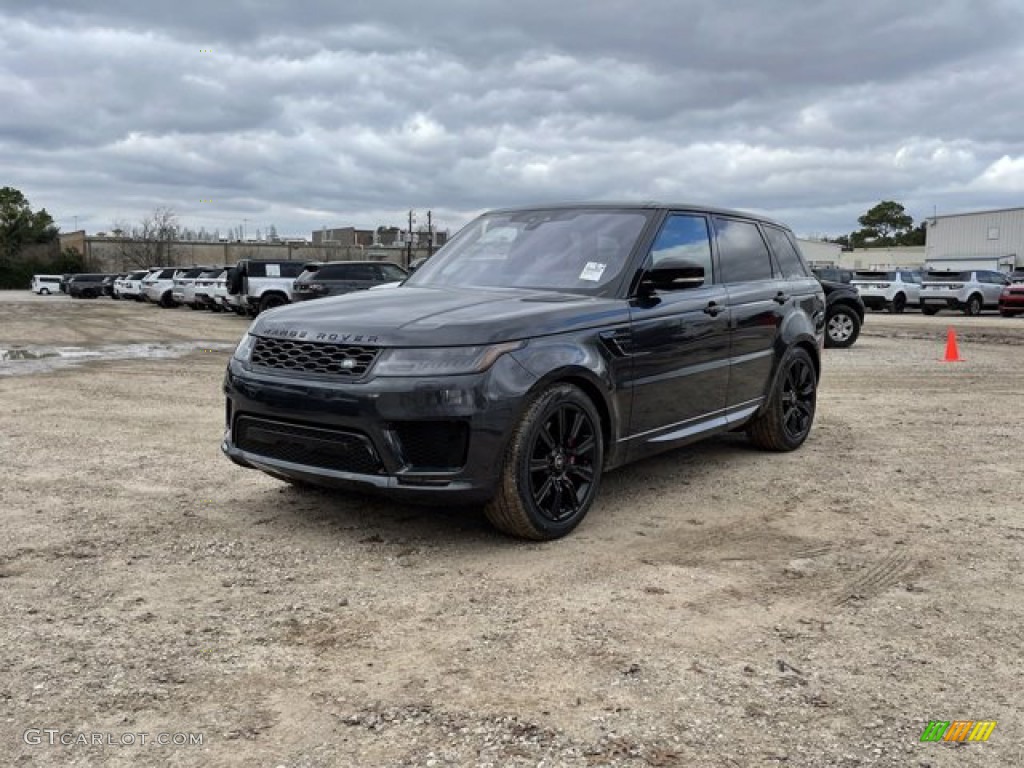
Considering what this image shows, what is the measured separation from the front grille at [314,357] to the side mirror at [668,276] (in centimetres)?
173

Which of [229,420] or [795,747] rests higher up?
[229,420]

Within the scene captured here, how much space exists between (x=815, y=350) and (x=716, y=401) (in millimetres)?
1783

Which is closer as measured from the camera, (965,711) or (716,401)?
(965,711)

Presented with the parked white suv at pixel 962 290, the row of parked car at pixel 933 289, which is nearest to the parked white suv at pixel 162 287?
the row of parked car at pixel 933 289

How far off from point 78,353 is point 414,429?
12.9 metres

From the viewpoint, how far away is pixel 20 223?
297ft

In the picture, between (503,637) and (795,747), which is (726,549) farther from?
(795,747)

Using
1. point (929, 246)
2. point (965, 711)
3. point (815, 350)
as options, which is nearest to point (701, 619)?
point (965, 711)

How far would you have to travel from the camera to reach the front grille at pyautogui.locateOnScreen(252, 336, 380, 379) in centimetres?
425

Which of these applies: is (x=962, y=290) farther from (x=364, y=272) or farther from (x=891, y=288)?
(x=364, y=272)

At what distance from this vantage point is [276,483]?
5.67m

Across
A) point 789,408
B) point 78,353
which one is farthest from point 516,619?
point 78,353

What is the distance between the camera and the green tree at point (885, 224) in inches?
4328

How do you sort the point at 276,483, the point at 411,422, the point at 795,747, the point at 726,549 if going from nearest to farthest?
the point at 795,747
the point at 411,422
the point at 726,549
the point at 276,483
